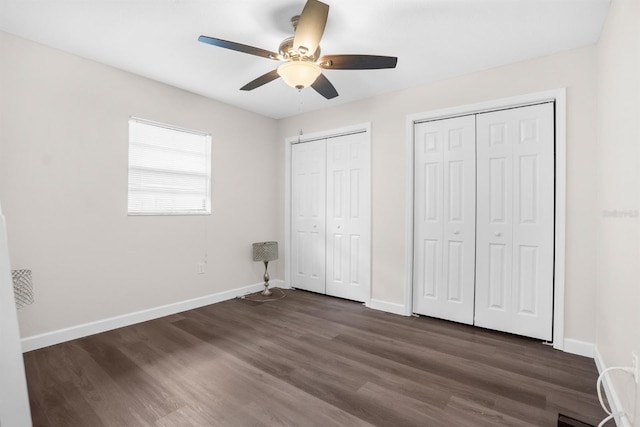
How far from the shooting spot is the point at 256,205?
4.43 meters

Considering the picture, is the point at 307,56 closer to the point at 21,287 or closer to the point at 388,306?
the point at 21,287

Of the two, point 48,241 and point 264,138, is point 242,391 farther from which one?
point 264,138

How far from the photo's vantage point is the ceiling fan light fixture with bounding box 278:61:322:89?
1985mm

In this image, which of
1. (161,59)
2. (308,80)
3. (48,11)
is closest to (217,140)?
(161,59)

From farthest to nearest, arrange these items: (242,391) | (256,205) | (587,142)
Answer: (256,205) → (587,142) → (242,391)

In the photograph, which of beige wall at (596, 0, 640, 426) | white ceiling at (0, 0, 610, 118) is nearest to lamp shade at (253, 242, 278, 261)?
white ceiling at (0, 0, 610, 118)

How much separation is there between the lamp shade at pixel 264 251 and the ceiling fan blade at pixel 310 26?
2.72 meters

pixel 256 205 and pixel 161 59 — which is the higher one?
pixel 161 59

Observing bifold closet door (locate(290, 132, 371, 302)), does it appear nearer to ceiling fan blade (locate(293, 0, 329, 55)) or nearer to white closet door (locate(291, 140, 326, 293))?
white closet door (locate(291, 140, 326, 293))

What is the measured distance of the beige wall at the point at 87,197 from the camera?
2.50 m

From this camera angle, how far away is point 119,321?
3.04 meters

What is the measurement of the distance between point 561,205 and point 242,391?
287cm

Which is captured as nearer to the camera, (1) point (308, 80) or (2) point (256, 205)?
(1) point (308, 80)

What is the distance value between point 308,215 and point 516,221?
8.26 ft
